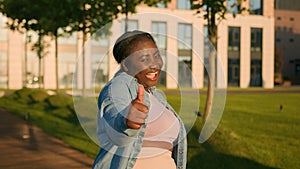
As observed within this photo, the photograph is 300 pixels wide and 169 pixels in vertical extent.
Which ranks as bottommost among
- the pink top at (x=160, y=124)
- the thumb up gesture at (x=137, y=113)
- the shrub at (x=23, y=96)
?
the shrub at (x=23, y=96)

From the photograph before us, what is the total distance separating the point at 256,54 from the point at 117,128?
5879 centimetres

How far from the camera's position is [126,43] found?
2.52 metres

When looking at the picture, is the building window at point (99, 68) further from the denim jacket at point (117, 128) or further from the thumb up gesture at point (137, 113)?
the thumb up gesture at point (137, 113)

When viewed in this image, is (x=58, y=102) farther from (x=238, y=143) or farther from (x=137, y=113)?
(x=137, y=113)

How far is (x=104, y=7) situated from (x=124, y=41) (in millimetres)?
14379

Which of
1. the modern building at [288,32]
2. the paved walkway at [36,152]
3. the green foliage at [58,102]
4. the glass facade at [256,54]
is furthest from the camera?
the modern building at [288,32]

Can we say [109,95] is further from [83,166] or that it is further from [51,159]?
[51,159]

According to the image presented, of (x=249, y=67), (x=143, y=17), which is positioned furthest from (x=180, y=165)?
(x=249, y=67)

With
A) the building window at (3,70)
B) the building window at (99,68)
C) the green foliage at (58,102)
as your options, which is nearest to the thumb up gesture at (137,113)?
the building window at (99,68)

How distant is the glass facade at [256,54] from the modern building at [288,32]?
30894mm

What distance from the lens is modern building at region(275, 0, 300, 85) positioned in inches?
3505

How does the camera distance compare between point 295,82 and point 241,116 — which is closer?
point 241,116

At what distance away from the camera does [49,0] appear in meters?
17.0

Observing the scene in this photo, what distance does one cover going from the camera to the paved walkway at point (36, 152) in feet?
26.1
